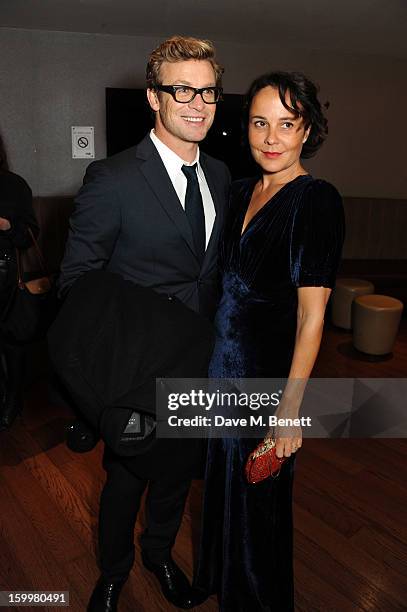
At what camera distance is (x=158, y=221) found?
1503 mm

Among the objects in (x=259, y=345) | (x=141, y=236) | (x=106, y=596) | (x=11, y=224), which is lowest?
(x=106, y=596)

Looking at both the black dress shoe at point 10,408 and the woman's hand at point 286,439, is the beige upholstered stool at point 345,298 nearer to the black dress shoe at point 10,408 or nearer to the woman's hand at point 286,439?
the black dress shoe at point 10,408

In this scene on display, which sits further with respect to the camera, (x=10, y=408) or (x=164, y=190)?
(x=10, y=408)

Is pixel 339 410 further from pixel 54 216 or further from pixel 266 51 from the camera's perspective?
pixel 266 51

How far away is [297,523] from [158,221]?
1559 millimetres

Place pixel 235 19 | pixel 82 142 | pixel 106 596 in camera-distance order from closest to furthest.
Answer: pixel 106 596, pixel 235 19, pixel 82 142

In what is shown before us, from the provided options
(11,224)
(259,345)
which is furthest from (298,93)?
(11,224)

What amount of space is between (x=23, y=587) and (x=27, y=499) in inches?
21.0

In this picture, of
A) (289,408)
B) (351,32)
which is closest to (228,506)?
(289,408)

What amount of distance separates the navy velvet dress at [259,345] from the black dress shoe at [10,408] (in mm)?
1665

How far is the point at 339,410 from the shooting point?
3.39 meters

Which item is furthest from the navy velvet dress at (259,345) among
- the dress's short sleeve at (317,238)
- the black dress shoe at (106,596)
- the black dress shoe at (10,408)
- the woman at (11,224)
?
the black dress shoe at (10,408)

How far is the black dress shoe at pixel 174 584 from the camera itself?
6.03ft

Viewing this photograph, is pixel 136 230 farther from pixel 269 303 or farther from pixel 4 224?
pixel 4 224
